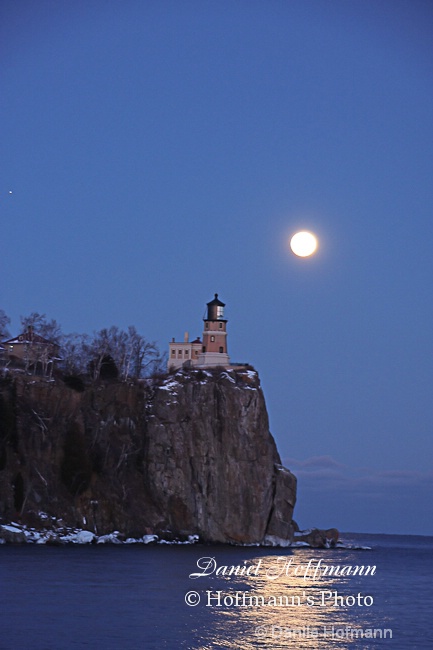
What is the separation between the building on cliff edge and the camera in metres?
110

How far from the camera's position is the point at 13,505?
82562 millimetres

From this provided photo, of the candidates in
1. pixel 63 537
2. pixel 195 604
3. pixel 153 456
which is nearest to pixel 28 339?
pixel 153 456

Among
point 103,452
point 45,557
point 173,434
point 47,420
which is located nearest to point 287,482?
point 173,434

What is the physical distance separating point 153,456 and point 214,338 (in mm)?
20433

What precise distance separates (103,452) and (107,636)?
6092 centimetres

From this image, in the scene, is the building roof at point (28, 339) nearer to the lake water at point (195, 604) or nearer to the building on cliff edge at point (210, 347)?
the building on cliff edge at point (210, 347)

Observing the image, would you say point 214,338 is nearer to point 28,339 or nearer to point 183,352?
point 183,352

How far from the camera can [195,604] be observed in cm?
4384

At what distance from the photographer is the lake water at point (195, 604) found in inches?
1346

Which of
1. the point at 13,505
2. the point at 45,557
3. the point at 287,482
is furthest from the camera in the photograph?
the point at 287,482

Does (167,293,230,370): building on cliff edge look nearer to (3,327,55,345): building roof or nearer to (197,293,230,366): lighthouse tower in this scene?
(197,293,230,366): lighthouse tower

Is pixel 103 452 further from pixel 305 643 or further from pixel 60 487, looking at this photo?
pixel 305 643

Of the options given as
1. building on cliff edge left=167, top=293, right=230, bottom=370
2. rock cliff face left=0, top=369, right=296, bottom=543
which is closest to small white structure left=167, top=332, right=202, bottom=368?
building on cliff edge left=167, top=293, right=230, bottom=370

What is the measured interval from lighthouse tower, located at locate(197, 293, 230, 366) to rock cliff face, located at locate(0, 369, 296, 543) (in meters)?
7.84
